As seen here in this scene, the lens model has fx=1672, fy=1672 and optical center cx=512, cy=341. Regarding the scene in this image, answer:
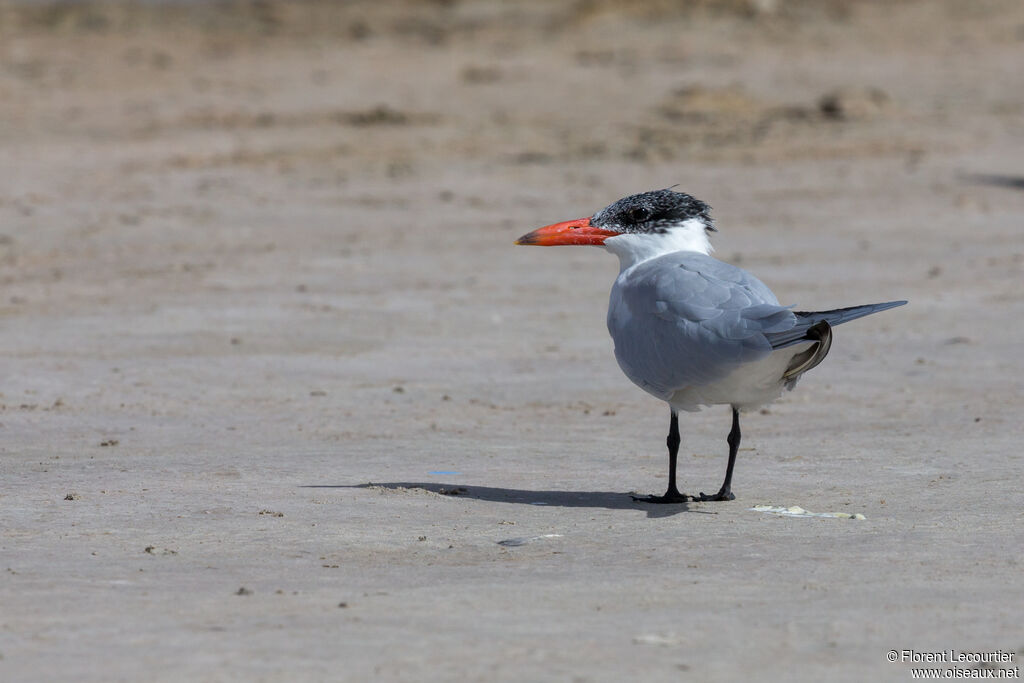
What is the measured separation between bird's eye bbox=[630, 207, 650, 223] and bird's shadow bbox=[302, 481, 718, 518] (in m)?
1.05

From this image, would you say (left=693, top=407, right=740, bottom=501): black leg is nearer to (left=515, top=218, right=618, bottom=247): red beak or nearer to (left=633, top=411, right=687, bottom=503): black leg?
(left=633, top=411, right=687, bottom=503): black leg

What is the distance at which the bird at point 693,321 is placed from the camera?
5637mm

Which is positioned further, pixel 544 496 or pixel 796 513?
pixel 544 496

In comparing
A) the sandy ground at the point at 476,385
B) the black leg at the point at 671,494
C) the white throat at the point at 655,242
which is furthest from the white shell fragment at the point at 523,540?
the white throat at the point at 655,242

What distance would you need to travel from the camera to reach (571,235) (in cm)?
664

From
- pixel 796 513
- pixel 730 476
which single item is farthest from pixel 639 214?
pixel 796 513

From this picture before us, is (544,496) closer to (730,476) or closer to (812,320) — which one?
(730,476)

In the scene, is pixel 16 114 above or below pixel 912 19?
below

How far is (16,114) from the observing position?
2084 centimetres

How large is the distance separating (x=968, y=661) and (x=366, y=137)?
52.1 feet

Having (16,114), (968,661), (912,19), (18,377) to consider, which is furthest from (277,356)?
(912,19)

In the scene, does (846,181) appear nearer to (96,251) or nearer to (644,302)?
(96,251)

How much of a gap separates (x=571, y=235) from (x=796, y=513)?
148cm

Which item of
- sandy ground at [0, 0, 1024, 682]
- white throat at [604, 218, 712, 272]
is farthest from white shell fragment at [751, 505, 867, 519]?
white throat at [604, 218, 712, 272]
